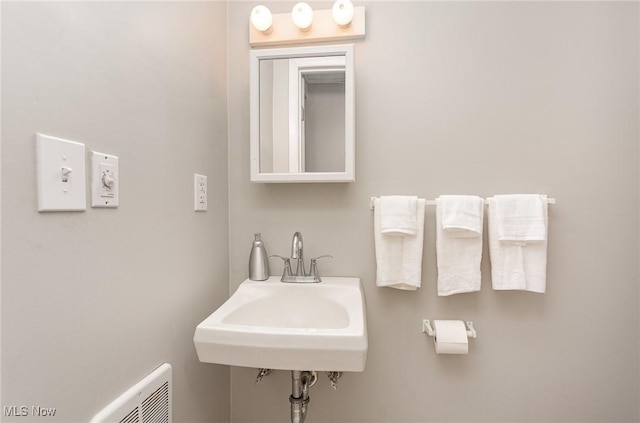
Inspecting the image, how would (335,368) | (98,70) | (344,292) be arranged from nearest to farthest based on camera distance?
(98,70), (335,368), (344,292)

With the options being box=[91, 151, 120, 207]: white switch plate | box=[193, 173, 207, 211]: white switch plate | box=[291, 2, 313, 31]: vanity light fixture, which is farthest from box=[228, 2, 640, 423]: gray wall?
box=[91, 151, 120, 207]: white switch plate

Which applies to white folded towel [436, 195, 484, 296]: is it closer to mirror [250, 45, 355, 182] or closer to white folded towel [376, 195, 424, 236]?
white folded towel [376, 195, 424, 236]

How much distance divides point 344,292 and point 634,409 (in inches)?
47.7

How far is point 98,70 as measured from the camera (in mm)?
614

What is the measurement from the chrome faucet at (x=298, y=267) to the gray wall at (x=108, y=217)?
30 cm

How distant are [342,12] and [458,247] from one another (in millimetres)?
1013

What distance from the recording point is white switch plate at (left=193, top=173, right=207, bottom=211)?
1.00 metres

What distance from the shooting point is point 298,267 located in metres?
1.18

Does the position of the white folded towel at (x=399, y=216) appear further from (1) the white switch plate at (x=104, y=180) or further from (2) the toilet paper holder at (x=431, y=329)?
(1) the white switch plate at (x=104, y=180)

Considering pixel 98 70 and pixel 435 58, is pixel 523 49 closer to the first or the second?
pixel 435 58

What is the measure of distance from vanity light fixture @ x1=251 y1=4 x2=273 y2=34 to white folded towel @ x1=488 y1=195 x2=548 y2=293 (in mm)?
1133

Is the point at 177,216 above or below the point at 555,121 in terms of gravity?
below

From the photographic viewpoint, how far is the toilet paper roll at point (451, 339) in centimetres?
107

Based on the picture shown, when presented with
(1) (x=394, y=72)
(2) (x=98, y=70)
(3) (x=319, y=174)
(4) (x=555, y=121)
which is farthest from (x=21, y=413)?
(4) (x=555, y=121)
